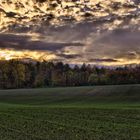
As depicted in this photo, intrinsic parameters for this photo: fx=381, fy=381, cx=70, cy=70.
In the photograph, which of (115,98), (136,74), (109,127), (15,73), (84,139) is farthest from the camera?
(15,73)

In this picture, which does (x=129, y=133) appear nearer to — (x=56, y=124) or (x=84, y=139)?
(x=84, y=139)

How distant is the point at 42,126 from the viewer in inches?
1355

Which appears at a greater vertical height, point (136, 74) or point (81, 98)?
point (136, 74)

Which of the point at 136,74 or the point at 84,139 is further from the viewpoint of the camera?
the point at 136,74

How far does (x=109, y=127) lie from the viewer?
33.4m

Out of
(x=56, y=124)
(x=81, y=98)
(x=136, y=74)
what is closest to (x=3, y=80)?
(x=136, y=74)

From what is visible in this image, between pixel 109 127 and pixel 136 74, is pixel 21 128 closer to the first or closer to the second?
pixel 109 127

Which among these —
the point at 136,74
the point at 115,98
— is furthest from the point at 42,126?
the point at 136,74

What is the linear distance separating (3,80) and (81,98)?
349 feet

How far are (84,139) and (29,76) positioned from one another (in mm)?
169080

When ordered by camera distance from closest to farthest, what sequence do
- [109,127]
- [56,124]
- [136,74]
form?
[109,127] < [56,124] < [136,74]

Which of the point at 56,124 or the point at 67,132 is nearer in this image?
the point at 67,132

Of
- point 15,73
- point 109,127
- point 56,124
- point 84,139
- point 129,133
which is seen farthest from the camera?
point 15,73

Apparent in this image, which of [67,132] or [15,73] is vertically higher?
[15,73]
